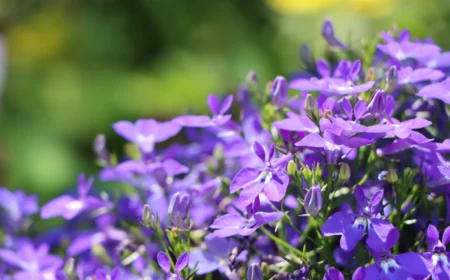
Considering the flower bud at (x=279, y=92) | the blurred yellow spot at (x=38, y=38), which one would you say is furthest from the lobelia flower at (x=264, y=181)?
the blurred yellow spot at (x=38, y=38)

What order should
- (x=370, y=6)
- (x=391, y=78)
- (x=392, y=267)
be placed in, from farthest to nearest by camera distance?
(x=370, y=6), (x=391, y=78), (x=392, y=267)

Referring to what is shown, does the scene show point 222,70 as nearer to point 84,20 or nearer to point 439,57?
point 84,20

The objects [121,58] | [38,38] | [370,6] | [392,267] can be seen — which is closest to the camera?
[392,267]

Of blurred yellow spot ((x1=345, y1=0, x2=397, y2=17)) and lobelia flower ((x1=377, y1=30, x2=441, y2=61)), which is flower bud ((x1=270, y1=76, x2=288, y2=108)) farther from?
blurred yellow spot ((x1=345, y1=0, x2=397, y2=17))

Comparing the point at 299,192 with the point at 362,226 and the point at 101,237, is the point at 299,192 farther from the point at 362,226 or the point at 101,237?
the point at 101,237

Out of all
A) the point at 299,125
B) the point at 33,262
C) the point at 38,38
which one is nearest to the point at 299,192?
the point at 299,125

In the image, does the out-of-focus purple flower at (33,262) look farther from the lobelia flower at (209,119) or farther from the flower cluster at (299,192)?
the lobelia flower at (209,119)

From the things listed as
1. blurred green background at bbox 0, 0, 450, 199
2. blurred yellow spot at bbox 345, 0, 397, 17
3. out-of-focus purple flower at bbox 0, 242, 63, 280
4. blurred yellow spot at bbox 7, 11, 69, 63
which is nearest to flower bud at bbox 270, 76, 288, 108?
out-of-focus purple flower at bbox 0, 242, 63, 280
